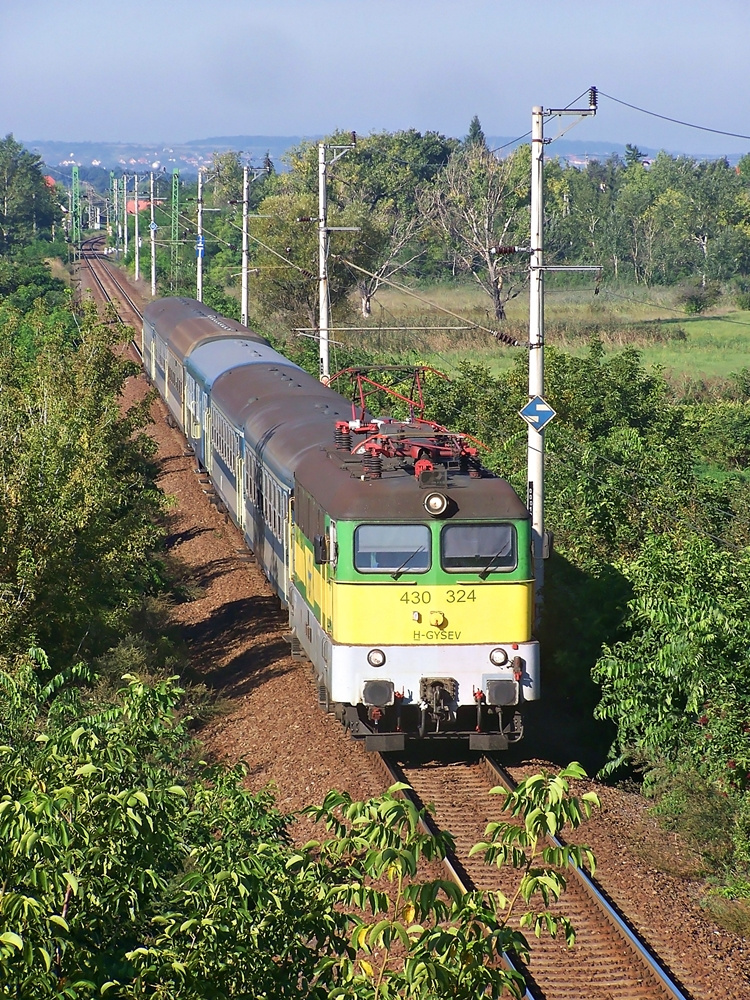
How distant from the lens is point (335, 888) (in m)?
5.48

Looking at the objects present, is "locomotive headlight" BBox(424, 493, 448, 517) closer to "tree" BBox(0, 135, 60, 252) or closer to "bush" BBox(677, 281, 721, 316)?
"bush" BBox(677, 281, 721, 316)

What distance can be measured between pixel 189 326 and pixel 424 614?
71.1 feet

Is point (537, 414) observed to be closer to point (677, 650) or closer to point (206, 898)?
point (677, 650)

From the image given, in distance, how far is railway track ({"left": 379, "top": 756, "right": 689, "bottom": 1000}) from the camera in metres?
9.22

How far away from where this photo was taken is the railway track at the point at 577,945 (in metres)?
9.22

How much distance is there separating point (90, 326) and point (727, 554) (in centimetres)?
1875

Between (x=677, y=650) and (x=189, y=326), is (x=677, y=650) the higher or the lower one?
the lower one

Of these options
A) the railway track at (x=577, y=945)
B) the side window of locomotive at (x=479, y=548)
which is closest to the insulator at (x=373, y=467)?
the side window of locomotive at (x=479, y=548)

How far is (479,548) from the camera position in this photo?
42.3ft

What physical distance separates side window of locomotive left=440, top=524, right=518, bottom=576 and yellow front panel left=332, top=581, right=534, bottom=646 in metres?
0.18

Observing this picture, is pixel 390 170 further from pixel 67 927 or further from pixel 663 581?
pixel 67 927

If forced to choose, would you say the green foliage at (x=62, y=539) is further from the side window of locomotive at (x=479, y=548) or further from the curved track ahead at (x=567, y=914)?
the side window of locomotive at (x=479, y=548)

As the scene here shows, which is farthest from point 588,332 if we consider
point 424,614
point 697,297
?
point 424,614

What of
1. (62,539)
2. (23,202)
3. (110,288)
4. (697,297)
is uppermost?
(23,202)
